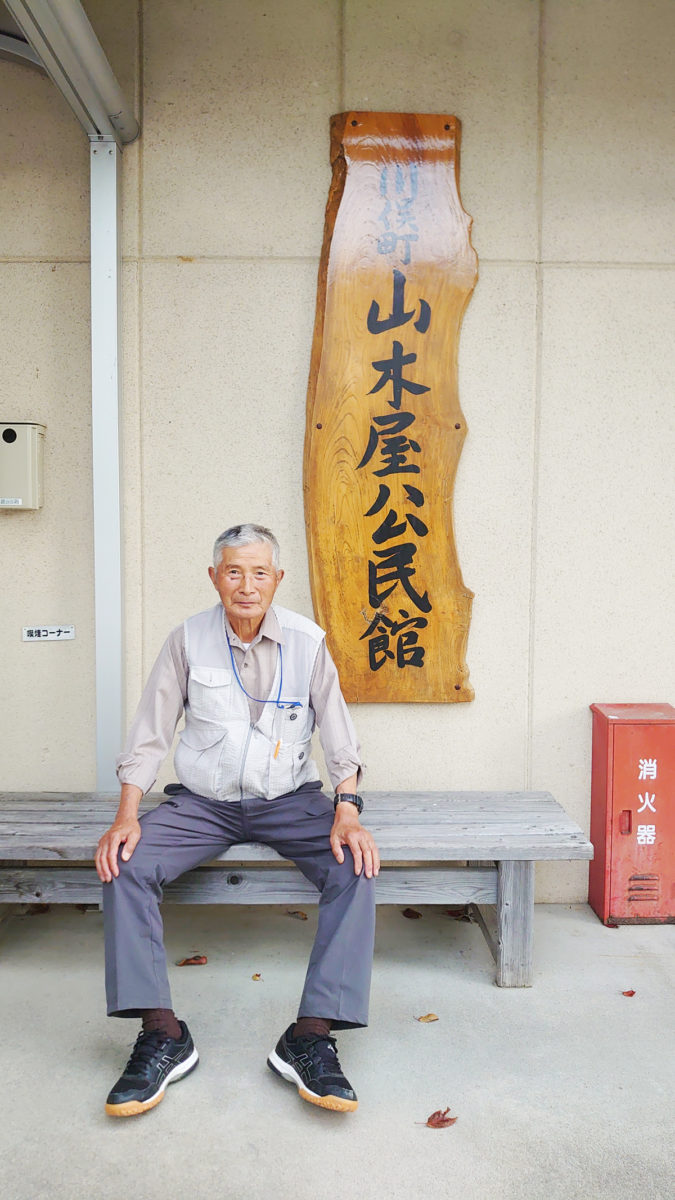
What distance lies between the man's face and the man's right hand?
Answer: 64 centimetres

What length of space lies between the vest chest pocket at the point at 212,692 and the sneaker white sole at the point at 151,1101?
0.97 m

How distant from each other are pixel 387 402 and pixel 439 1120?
2441 mm

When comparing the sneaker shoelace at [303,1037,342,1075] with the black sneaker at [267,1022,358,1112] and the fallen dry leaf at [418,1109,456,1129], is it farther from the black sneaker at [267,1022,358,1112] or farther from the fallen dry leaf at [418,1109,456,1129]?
the fallen dry leaf at [418,1109,456,1129]

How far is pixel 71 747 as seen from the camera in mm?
3576

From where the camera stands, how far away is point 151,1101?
223cm

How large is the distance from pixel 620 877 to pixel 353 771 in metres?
1.34

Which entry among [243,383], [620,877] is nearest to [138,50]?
[243,383]

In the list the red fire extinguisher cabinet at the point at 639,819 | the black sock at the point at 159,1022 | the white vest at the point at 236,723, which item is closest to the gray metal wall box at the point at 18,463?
the white vest at the point at 236,723

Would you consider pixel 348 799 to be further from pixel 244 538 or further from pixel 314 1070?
pixel 244 538

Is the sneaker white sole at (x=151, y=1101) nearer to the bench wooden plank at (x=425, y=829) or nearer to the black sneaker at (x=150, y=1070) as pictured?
the black sneaker at (x=150, y=1070)

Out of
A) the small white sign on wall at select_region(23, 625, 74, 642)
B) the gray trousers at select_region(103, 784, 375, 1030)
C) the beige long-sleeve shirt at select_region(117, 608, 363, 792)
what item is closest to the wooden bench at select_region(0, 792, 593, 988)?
the gray trousers at select_region(103, 784, 375, 1030)

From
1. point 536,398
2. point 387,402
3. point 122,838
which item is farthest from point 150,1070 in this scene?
point 536,398

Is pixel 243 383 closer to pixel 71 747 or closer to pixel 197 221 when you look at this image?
pixel 197 221

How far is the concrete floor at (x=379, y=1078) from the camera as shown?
2020mm
